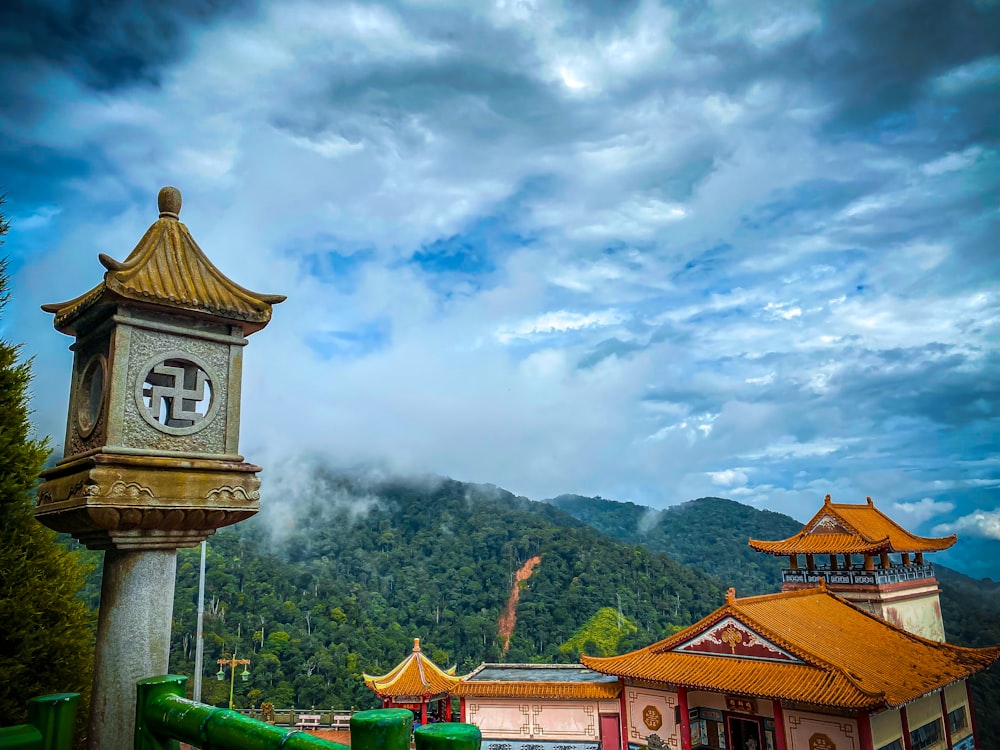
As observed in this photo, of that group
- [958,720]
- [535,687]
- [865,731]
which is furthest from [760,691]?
[958,720]

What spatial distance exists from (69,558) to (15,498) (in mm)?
898

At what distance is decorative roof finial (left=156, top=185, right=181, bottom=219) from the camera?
14.9ft

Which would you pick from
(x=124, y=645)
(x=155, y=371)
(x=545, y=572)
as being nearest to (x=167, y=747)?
(x=124, y=645)

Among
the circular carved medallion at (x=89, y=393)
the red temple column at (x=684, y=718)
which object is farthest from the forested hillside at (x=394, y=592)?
the circular carved medallion at (x=89, y=393)

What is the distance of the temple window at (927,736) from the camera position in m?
15.2

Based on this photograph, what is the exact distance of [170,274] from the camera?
4141mm

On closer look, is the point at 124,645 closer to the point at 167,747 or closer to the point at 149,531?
the point at 149,531

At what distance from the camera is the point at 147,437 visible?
12.8 feet

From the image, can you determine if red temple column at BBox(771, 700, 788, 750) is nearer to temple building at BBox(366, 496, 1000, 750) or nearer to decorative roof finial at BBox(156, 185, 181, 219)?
temple building at BBox(366, 496, 1000, 750)

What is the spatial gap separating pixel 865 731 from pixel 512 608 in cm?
5429

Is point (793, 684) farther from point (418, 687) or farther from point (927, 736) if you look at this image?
point (418, 687)

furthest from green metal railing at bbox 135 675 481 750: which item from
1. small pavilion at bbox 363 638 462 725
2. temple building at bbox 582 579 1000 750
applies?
small pavilion at bbox 363 638 462 725

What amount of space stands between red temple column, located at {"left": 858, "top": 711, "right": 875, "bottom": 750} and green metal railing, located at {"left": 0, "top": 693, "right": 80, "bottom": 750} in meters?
14.7

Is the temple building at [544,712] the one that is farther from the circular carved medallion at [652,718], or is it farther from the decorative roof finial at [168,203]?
the decorative roof finial at [168,203]
